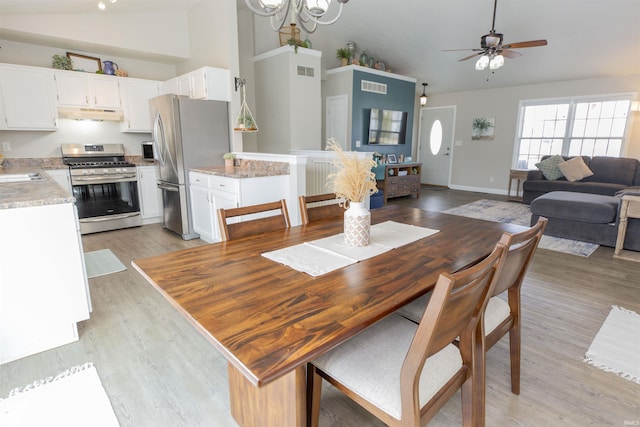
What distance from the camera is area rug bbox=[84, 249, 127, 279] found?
3.18 meters

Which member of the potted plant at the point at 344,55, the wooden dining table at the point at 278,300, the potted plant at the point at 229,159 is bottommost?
the wooden dining table at the point at 278,300

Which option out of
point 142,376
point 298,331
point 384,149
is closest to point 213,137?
point 142,376

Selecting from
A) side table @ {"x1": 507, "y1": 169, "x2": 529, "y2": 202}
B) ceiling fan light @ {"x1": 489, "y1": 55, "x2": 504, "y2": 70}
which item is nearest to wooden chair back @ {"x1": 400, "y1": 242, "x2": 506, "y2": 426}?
ceiling fan light @ {"x1": 489, "y1": 55, "x2": 504, "y2": 70}

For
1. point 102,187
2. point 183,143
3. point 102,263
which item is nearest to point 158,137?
point 183,143

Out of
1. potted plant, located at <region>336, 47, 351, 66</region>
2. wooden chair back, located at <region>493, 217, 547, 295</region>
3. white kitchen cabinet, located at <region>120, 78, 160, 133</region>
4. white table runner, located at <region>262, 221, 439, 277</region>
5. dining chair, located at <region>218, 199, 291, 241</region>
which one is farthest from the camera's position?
potted plant, located at <region>336, 47, 351, 66</region>

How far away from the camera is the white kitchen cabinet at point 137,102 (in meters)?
4.77

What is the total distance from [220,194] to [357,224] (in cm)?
242

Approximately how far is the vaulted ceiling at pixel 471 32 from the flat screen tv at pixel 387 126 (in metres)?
1.10

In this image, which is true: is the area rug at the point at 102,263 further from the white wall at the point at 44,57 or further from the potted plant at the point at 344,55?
the potted plant at the point at 344,55

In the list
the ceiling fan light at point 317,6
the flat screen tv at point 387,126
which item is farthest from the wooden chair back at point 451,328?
the flat screen tv at point 387,126

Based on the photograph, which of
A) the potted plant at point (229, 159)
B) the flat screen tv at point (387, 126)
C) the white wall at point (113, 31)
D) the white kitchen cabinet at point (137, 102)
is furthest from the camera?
the flat screen tv at point (387, 126)

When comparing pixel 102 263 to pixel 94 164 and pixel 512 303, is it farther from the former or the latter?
pixel 512 303

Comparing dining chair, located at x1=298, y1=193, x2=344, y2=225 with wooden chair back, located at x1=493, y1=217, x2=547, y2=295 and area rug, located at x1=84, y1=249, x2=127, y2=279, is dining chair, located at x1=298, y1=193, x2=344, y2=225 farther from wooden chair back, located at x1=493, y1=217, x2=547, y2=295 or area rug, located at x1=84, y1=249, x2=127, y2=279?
area rug, located at x1=84, y1=249, x2=127, y2=279

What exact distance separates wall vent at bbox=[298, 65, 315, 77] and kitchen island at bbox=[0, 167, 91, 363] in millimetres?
4170
